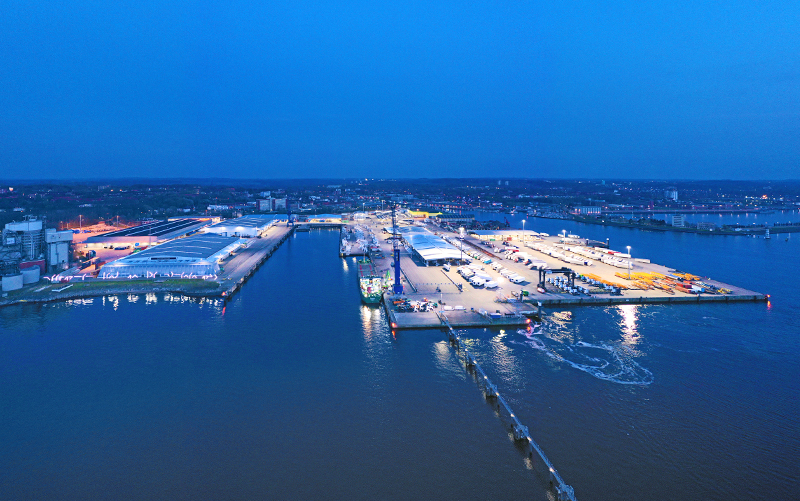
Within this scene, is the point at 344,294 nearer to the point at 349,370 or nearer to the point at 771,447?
the point at 349,370

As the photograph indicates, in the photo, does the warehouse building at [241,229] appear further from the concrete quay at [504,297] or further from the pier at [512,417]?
the pier at [512,417]

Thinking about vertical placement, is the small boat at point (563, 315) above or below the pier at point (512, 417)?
above

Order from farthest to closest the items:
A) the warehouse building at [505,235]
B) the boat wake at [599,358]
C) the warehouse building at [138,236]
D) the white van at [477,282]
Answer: the warehouse building at [505,235] < the warehouse building at [138,236] < the white van at [477,282] < the boat wake at [599,358]

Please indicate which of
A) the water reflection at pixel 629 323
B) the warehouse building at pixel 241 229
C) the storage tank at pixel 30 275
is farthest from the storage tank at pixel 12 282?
the water reflection at pixel 629 323

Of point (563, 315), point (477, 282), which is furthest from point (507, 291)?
point (563, 315)

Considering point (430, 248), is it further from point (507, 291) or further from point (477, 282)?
point (507, 291)

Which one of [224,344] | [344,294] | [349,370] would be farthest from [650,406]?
[344,294]
